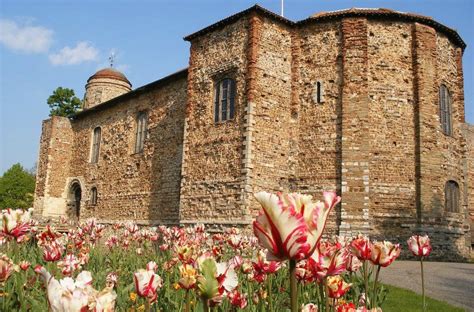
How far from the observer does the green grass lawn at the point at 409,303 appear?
6156mm

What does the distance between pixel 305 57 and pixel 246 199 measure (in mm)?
6104

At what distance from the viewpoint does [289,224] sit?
1.19 m

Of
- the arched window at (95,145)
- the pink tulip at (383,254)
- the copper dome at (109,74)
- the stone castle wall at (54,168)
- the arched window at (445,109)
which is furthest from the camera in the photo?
the copper dome at (109,74)

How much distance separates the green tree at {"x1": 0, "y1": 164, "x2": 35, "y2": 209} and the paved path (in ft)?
121

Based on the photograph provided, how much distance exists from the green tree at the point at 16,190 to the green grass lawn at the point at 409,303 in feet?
127

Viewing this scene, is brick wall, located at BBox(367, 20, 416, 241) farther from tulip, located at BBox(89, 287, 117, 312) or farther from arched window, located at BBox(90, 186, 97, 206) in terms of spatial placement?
arched window, located at BBox(90, 186, 97, 206)

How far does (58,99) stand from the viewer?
3575 centimetres

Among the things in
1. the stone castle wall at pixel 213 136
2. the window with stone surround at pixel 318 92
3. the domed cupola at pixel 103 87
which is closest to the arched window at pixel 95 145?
the domed cupola at pixel 103 87

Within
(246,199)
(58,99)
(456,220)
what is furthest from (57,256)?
(58,99)

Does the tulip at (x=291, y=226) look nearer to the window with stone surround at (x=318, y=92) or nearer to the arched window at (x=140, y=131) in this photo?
the window with stone surround at (x=318, y=92)

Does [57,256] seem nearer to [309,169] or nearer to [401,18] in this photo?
[309,169]

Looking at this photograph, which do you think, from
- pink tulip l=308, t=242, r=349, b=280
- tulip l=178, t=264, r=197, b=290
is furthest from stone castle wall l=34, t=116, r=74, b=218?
pink tulip l=308, t=242, r=349, b=280

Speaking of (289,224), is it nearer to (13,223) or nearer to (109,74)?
(13,223)

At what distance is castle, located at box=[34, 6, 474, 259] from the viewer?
1488 cm
